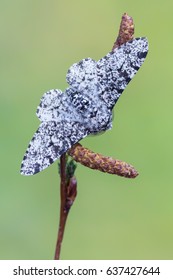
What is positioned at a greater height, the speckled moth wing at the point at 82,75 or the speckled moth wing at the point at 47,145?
the speckled moth wing at the point at 82,75

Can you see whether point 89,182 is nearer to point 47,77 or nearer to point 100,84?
point 47,77

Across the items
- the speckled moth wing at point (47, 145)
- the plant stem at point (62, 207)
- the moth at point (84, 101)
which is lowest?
the plant stem at point (62, 207)

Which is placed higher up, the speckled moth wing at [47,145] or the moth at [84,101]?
the moth at [84,101]

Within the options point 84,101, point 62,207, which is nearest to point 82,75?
point 84,101

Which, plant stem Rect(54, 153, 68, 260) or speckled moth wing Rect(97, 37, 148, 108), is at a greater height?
speckled moth wing Rect(97, 37, 148, 108)

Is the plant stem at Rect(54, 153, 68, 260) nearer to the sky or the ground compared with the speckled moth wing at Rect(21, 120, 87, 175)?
nearer to the ground

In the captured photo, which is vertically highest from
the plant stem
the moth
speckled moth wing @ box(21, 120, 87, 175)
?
the moth

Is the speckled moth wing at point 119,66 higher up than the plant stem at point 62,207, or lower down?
higher up

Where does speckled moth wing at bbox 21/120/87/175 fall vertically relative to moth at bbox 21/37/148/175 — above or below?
below
